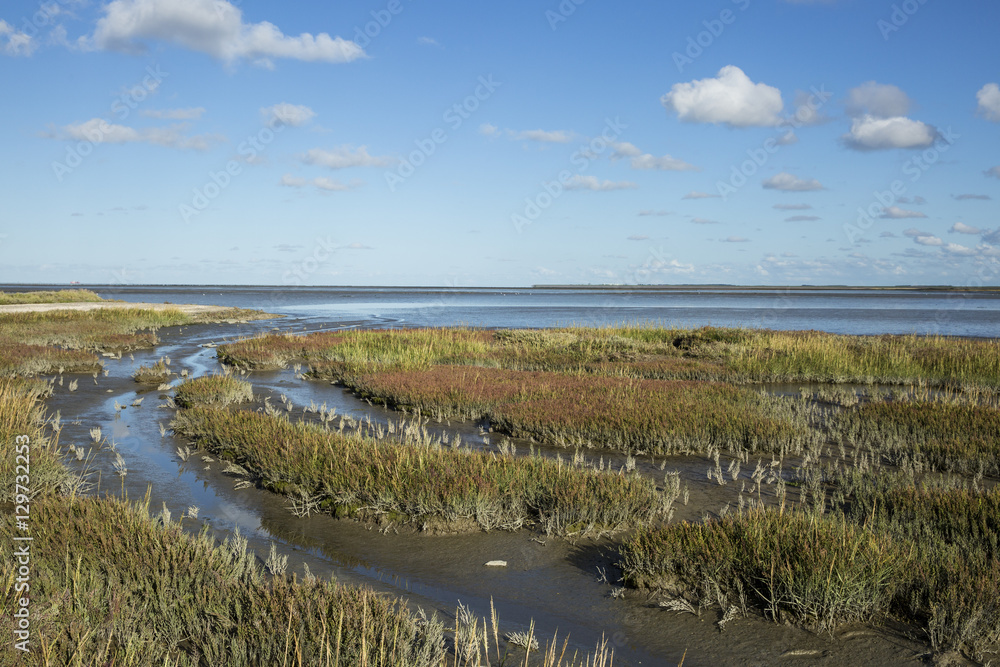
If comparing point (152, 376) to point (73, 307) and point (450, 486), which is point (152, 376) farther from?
point (73, 307)

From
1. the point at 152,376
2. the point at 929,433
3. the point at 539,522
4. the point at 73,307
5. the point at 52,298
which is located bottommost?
the point at 539,522

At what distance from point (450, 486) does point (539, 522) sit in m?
1.16

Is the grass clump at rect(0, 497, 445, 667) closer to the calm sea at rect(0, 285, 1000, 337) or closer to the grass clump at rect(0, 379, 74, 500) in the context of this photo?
the grass clump at rect(0, 379, 74, 500)

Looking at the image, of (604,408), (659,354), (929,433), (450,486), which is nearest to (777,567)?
(450,486)

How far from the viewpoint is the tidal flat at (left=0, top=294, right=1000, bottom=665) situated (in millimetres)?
4656

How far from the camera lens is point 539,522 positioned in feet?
24.6

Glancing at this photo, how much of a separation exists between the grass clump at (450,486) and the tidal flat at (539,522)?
0.03 m

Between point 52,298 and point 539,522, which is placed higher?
point 52,298

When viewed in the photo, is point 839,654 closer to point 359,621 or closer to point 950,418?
point 359,621

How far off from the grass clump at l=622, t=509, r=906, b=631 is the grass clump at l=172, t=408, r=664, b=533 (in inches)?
42.0

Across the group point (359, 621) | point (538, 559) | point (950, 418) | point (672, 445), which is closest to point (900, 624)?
point (538, 559)

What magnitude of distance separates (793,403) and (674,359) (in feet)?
24.9

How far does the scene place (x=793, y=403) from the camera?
49.3 feet

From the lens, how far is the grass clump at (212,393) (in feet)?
46.3
